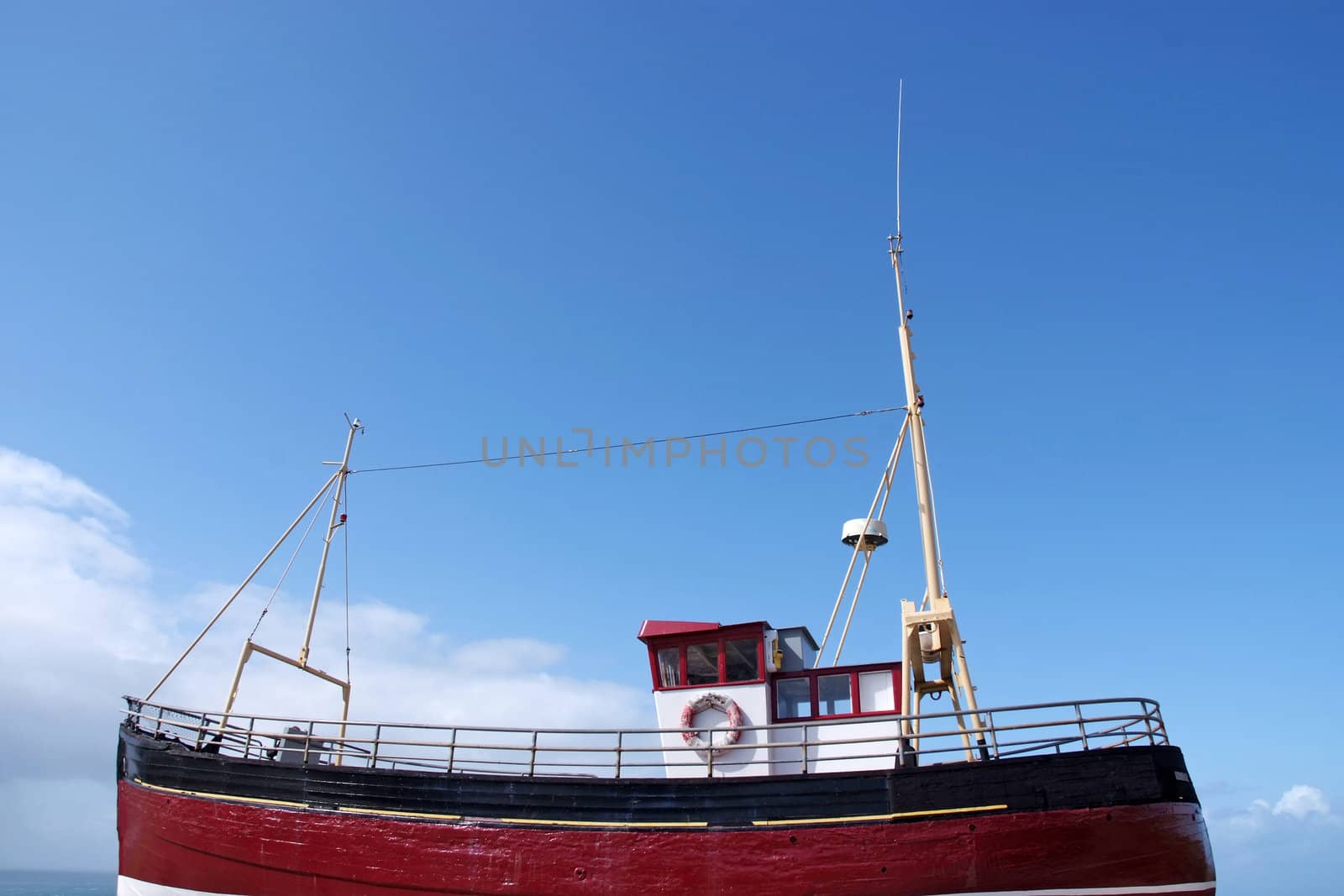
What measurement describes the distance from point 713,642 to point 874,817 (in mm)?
4455

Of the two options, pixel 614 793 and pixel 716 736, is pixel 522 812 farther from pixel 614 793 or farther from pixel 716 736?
pixel 716 736

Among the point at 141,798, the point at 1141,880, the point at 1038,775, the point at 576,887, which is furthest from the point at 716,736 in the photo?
the point at 141,798

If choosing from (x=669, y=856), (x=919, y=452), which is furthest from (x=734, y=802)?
(x=919, y=452)

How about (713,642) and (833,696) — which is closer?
(833,696)

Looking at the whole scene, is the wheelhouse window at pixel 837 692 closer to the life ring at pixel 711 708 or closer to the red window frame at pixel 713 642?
the red window frame at pixel 713 642

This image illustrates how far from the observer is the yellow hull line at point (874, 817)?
12.8 m

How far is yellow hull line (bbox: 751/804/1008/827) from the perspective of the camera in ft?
42.1

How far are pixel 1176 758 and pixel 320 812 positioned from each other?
13990 mm

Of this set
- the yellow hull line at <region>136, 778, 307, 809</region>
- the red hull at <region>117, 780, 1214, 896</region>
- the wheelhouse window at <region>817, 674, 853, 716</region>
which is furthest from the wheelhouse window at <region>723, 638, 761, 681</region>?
the yellow hull line at <region>136, 778, 307, 809</region>

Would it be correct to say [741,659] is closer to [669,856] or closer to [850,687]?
[850,687]

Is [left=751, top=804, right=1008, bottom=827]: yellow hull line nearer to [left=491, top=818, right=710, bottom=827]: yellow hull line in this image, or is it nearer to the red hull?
the red hull

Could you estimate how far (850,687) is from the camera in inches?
608

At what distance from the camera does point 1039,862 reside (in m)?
12.4

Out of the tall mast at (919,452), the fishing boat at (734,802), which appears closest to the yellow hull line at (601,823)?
the fishing boat at (734,802)
